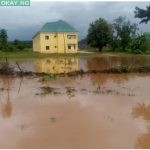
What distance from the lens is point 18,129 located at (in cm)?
855

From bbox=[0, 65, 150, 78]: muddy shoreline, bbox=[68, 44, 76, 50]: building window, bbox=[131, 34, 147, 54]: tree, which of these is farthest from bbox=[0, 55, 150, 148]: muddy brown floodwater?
bbox=[68, 44, 76, 50]: building window

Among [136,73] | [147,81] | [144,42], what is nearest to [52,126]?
[147,81]

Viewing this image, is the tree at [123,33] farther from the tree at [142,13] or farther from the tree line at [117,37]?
the tree at [142,13]

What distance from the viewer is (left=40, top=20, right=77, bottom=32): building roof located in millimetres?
44787

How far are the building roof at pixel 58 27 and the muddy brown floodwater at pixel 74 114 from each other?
29.0 metres

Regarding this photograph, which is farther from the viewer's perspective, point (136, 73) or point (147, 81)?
point (136, 73)

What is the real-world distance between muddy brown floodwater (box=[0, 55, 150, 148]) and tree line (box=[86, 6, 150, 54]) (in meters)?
28.4

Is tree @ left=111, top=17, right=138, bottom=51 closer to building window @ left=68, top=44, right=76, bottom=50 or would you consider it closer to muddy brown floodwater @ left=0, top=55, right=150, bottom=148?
building window @ left=68, top=44, right=76, bottom=50

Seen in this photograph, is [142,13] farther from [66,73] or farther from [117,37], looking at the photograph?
[117,37]

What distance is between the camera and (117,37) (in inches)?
1869

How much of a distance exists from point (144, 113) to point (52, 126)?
3179mm

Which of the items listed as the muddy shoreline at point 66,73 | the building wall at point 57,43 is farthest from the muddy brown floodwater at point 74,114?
the building wall at point 57,43

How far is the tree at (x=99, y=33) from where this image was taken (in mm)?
44469

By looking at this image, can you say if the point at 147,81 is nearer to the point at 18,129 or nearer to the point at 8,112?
the point at 8,112
